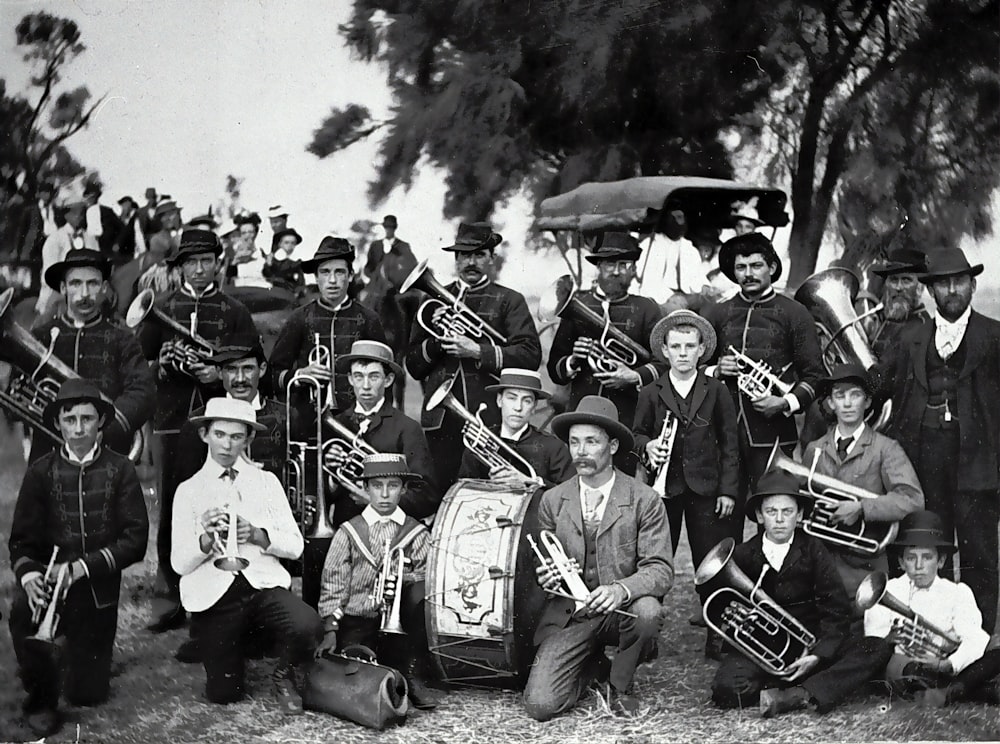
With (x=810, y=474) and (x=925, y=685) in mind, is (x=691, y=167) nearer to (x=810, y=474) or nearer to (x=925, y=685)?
(x=810, y=474)

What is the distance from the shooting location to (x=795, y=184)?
758cm

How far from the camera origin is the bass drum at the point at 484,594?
278 inches

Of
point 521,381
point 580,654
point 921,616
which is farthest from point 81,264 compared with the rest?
point 921,616

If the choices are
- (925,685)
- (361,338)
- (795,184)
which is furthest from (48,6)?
(925,685)

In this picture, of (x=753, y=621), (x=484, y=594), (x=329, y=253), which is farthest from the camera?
(x=329, y=253)

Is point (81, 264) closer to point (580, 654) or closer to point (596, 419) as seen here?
point (596, 419)

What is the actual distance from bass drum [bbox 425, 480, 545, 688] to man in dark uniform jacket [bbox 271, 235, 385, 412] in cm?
114

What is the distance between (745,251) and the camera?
24.7ft

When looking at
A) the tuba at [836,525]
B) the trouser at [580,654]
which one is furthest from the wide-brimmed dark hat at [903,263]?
the trouser at [580,654]

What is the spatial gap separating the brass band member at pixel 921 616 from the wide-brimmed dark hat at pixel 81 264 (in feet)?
17.4

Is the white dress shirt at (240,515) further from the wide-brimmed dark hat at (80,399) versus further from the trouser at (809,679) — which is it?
the trouser at (809,679)

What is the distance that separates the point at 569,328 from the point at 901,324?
2.08 m

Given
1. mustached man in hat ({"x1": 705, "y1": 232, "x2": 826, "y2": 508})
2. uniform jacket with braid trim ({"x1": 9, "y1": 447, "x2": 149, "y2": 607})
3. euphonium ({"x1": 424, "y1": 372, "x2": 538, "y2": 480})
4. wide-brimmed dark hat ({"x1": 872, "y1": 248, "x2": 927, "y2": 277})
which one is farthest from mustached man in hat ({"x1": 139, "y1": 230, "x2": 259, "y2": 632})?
wide-brimmed dark hat ({"x1": 872, "y1": 248, "x2": 927, "y2": 277})

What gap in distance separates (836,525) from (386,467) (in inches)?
110
